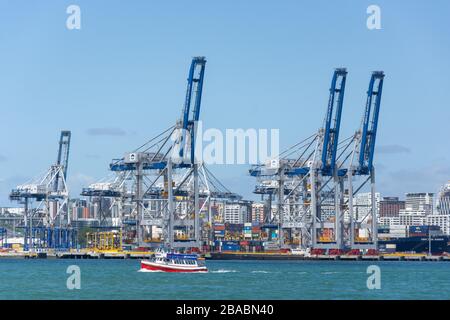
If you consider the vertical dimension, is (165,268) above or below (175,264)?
below

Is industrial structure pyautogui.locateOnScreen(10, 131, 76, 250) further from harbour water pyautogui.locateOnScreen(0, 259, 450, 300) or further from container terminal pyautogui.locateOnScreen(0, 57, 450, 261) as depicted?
harbour water pyautogui.locateOnScreen(0, 259, 450, 300)

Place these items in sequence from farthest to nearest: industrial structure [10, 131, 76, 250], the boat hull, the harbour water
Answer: industrial structure [10, 131, 76, 250] → the boat hull → the harbour water

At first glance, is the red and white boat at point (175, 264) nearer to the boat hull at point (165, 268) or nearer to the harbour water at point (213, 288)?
the boat hull at point (165, 268)

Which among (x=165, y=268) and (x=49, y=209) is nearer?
(x=165, y=268)

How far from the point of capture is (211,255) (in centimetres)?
14800

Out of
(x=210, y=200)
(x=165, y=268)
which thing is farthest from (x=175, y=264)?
(x=210, y=200)

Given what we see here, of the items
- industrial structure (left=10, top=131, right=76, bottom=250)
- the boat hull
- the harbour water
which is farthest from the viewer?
industrial structure (left=10, top=131, right=76, bottom=250)

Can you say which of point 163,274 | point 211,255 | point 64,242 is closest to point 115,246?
point 64,242

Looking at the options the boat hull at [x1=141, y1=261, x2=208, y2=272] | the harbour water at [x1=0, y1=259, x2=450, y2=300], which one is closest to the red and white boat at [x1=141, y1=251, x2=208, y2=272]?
the boat hull at [x1=141, y1=261, x2=208, y2=272]

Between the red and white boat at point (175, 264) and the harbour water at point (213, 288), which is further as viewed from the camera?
the red and white boat at point (175, 264)

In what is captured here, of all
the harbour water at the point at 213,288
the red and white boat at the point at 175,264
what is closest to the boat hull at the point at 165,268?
the red and white boat at the point at 175,264

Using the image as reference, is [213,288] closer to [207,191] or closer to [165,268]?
[165,268]

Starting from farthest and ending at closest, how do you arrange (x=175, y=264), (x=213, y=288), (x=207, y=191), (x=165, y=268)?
(x=207, y=191) → (x=165, y=268) → (x=175, y=264) → (x=213, y=288)

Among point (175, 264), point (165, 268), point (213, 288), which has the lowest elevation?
point (213, 288)
